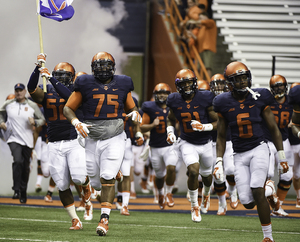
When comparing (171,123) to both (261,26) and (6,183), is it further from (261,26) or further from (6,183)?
(261,26)

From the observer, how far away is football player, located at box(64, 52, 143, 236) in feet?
18.4

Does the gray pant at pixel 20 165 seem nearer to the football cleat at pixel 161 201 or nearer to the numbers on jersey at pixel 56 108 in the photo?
the football cleat at pixel 161 201

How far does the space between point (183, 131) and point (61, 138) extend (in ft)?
6.13

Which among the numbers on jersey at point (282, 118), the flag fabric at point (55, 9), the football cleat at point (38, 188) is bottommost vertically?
the football cleat at point (38, 188)

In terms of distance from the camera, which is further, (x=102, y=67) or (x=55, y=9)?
(x=55, y=9)

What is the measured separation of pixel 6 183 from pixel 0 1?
4.39 meters

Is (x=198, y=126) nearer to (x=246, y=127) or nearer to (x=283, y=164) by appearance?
(x=246, y=127)

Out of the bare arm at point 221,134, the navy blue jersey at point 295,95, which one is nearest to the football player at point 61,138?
the bare arm at point 221,134

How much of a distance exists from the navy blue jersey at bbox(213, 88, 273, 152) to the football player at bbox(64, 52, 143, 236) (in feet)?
3.86

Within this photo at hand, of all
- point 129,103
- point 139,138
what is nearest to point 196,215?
point 139,138

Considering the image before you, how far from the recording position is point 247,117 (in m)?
5.19

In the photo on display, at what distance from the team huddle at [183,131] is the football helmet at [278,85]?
15 mm

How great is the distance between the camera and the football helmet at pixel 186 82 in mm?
7164

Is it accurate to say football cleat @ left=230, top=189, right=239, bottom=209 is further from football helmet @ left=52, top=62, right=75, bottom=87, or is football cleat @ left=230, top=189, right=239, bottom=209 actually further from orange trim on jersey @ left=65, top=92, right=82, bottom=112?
orange trim on jersey @ left=65, top=92, right=82, bottom=112
